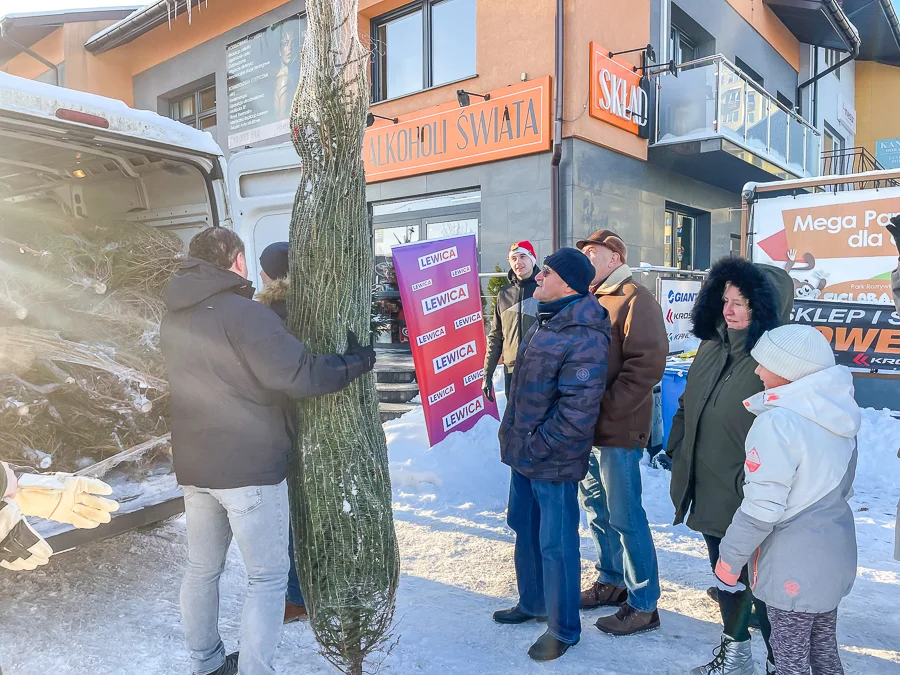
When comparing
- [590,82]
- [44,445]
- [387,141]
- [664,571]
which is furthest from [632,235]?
[44,445]

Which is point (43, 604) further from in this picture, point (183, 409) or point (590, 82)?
point (590, 82)

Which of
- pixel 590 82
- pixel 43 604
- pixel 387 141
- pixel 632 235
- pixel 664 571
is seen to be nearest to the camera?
pixel 43 604

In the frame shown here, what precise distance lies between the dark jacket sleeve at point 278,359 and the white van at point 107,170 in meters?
1.32

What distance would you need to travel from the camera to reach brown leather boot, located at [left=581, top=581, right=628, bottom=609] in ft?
9.94

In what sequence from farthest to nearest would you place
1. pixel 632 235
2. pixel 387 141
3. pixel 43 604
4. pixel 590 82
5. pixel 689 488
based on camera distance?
pixel 387 141 → pixel 632 235 → pixel 590 82 → pixel 43 604 → pixel 689 488

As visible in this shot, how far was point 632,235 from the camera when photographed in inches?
368

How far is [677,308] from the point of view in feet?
19.9

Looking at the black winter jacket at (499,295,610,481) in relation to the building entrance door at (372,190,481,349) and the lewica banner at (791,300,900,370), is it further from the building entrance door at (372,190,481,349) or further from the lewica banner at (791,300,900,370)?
the building entrance door at (372,190,481,349)

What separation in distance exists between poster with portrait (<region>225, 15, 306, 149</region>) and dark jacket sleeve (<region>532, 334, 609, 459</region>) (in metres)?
10.1

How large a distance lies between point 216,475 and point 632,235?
8.35 meters

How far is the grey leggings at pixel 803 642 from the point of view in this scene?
195 centimetres

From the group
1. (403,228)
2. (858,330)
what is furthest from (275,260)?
(403,228)

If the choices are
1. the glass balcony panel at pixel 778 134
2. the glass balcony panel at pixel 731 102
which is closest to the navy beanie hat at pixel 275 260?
the glass balcony panel at pixel 731 102

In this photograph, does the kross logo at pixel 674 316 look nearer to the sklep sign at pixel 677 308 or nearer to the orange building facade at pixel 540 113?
the sklep sign at pixel 677 308
